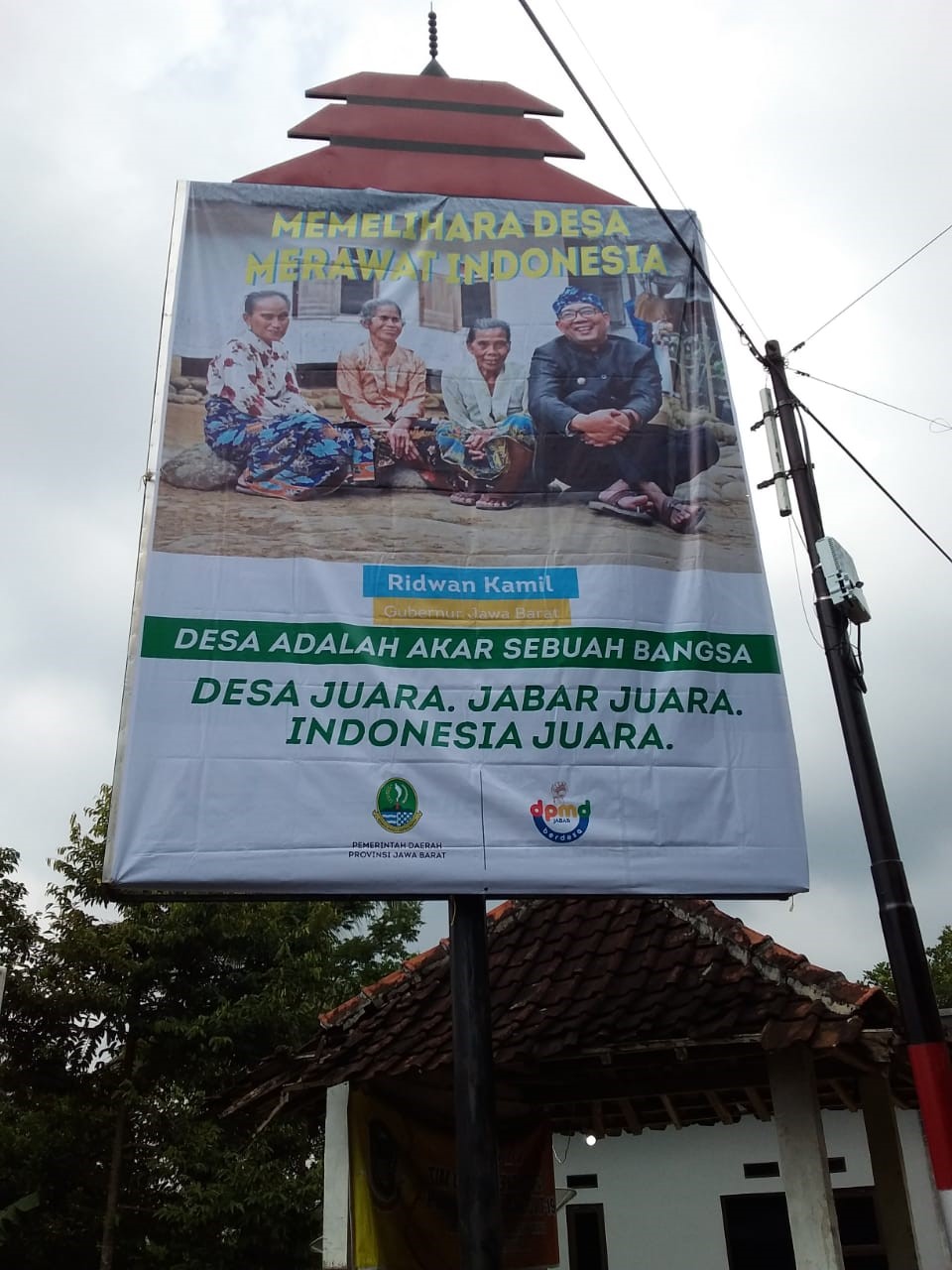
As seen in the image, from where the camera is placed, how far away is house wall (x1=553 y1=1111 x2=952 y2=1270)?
1159 cm

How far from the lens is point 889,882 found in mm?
4855

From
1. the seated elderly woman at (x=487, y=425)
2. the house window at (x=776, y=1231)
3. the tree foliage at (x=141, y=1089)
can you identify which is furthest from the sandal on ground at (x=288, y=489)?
the house window at (x=776, y=1231)

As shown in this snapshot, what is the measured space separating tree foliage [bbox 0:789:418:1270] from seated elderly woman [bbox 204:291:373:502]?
25.9 feet

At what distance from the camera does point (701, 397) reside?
7.01 meters

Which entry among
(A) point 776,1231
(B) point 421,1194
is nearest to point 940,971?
(A) point 776,1231

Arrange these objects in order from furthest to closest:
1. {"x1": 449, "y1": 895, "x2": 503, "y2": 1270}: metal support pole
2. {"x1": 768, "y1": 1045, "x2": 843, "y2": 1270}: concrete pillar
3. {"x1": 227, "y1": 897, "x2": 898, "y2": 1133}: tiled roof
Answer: {"x1": 227, "y1": 897, "x2": 898, "y2": 1133}: tiled roof
{"x1": 768, "y1": 1045, "x2": 843, "y2": 1270}: concrete pillar
{"x1": 449, "y1": 895, "x2": 503, "y2": 1270}: metal support pole

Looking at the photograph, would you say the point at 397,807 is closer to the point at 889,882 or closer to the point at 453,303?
the point at 889,882

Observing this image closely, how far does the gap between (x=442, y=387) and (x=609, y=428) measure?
3.40 feet

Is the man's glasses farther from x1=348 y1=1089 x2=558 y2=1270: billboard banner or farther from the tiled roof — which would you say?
x1=348 y1=1089 x2=558 y2=1270: billboard banner

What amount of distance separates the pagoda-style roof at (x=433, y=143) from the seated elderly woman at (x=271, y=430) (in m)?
1.48

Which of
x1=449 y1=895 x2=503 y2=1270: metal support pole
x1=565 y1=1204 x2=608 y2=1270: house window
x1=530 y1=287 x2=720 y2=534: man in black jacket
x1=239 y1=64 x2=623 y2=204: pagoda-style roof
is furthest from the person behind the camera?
x1=565 y1=1204 x2=608 y2=1270: house window

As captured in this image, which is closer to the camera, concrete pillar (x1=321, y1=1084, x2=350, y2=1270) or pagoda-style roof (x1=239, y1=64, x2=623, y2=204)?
concrete pillar (x1=321, y1=1084, x2=350, y2=1270)

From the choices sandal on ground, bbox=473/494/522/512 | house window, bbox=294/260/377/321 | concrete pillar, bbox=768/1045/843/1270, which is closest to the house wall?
concrete pillar, bbox=768/1045/843/1270

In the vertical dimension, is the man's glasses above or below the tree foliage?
above
